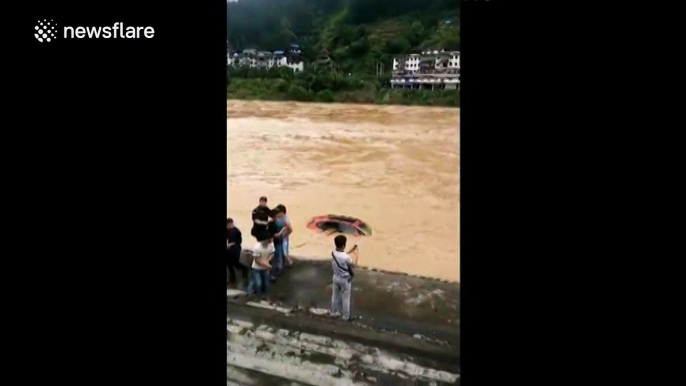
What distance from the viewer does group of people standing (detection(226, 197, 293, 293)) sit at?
86.9 inches

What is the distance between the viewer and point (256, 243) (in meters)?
2.26

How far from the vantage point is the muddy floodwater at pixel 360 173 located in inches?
124

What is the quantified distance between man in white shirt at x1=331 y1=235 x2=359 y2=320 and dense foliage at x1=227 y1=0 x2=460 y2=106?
44.7 inches

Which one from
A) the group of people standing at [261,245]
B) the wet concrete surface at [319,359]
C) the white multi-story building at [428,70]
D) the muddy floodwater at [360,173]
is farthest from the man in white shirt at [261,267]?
the white multi-story building at [428,70]

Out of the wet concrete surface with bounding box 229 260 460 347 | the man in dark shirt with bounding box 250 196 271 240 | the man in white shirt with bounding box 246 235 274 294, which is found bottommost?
the wet concrete surface with bounding box 229 260 460 347

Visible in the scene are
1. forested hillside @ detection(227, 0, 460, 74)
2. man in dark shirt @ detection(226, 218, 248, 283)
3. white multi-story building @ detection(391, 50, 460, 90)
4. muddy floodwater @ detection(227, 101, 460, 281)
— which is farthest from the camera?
muddy floodwater @ detection(227, 101, 460, 281)

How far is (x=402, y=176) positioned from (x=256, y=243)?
164cm

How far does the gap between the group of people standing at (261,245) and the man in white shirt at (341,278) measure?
311 mm

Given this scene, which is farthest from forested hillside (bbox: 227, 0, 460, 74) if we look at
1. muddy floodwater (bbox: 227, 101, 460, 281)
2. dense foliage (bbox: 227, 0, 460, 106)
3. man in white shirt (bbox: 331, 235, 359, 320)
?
man in white shirt (bbox: 331, 235, 359, 320)

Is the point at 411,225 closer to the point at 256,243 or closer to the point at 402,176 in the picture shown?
the point at 402,176

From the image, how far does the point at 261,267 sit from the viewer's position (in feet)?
7.30
